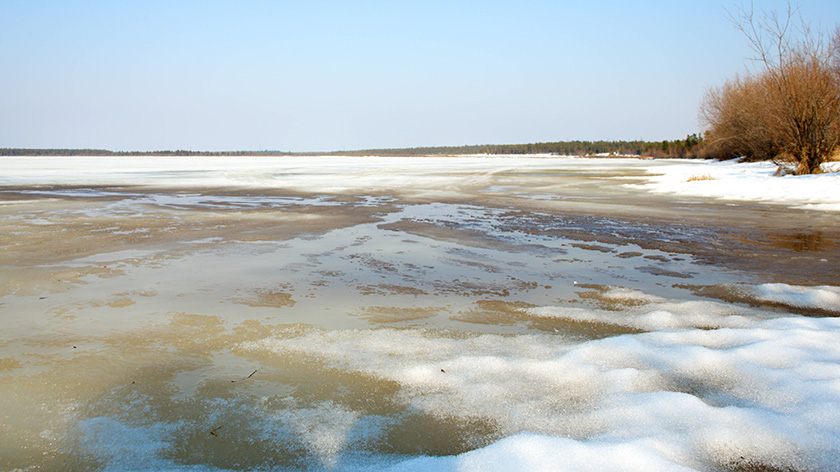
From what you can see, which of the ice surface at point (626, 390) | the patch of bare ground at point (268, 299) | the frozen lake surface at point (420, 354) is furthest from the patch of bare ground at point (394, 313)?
the patch of bare ground at point (268, 299)

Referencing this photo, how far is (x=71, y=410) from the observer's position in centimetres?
259

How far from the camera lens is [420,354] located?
3.25 metres

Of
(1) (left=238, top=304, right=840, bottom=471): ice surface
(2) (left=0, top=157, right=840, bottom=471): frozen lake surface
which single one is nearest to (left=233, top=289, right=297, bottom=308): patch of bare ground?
(2) (left=0, top=157, right=840, bottom=471): frozen lake surface

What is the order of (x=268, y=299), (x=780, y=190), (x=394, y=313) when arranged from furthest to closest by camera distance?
(x=780, y=190), (x=268, y=299), (x=394, y=313)

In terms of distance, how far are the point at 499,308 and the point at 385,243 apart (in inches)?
128

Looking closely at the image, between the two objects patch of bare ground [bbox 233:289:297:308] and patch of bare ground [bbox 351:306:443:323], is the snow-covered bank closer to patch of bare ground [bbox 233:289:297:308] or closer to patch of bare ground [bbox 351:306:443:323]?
patch of bare ground [bbox 351:306:443:323]

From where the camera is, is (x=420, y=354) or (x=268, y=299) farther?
(x=268, y=299)

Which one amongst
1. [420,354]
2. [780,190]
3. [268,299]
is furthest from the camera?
[780,190]

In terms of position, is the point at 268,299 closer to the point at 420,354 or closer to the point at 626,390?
the point at 420,354

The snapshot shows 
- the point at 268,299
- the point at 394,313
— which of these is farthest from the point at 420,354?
the point at 268,299

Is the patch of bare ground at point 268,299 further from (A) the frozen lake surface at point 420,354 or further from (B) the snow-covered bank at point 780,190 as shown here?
(B) the snow-covered bank at point 780,190

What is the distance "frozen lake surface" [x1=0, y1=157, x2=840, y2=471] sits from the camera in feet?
7.32

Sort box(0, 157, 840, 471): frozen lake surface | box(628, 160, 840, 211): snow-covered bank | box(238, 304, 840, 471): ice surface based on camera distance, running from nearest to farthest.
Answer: box(238, 304, 840, 471): ice surface → box(0, 157, 840, 471): frozen lake surface → box(628, 160, 840, 211): snow-covered bank

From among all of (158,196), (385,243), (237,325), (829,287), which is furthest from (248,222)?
(829,287)
